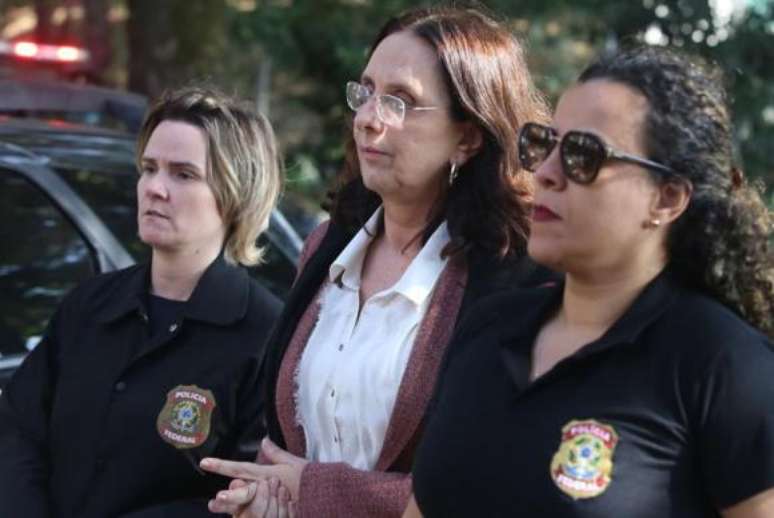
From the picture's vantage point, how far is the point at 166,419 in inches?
124

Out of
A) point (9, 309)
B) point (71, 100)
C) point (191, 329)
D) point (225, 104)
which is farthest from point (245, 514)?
point (71, 100)

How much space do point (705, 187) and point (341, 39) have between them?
5568 mm

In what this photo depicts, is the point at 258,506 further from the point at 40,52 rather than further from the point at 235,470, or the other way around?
the point at 40,52

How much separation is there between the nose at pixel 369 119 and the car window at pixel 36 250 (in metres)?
1.64

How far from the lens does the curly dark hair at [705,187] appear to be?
215 cm

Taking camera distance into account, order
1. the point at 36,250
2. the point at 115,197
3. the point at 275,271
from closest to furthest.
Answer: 1. the point at 36,250
2. the point at 115,197
3. the point at 275,271

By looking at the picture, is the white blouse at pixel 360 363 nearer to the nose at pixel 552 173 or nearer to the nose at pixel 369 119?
the nose at pixel 369 119

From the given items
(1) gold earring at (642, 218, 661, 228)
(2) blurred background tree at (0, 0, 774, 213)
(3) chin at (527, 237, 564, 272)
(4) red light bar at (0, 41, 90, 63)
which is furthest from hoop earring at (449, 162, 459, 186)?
(4) red light bar at (0, 41, 90, 63)

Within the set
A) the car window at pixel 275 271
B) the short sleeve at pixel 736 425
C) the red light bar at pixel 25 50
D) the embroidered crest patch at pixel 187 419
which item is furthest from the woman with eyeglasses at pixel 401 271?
the red light bar at pixel 25 50

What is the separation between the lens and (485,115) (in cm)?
283

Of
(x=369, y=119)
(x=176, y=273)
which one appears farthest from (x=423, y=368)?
(x=176, y=273)

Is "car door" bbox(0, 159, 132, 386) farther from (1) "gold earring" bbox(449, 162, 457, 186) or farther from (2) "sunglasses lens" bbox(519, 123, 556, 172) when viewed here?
(2) "sunglasses lens" bbox(519, 123, 556, 172)

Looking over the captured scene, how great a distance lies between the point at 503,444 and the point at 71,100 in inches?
136

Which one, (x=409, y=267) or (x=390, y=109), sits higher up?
(x=390, y=109)
